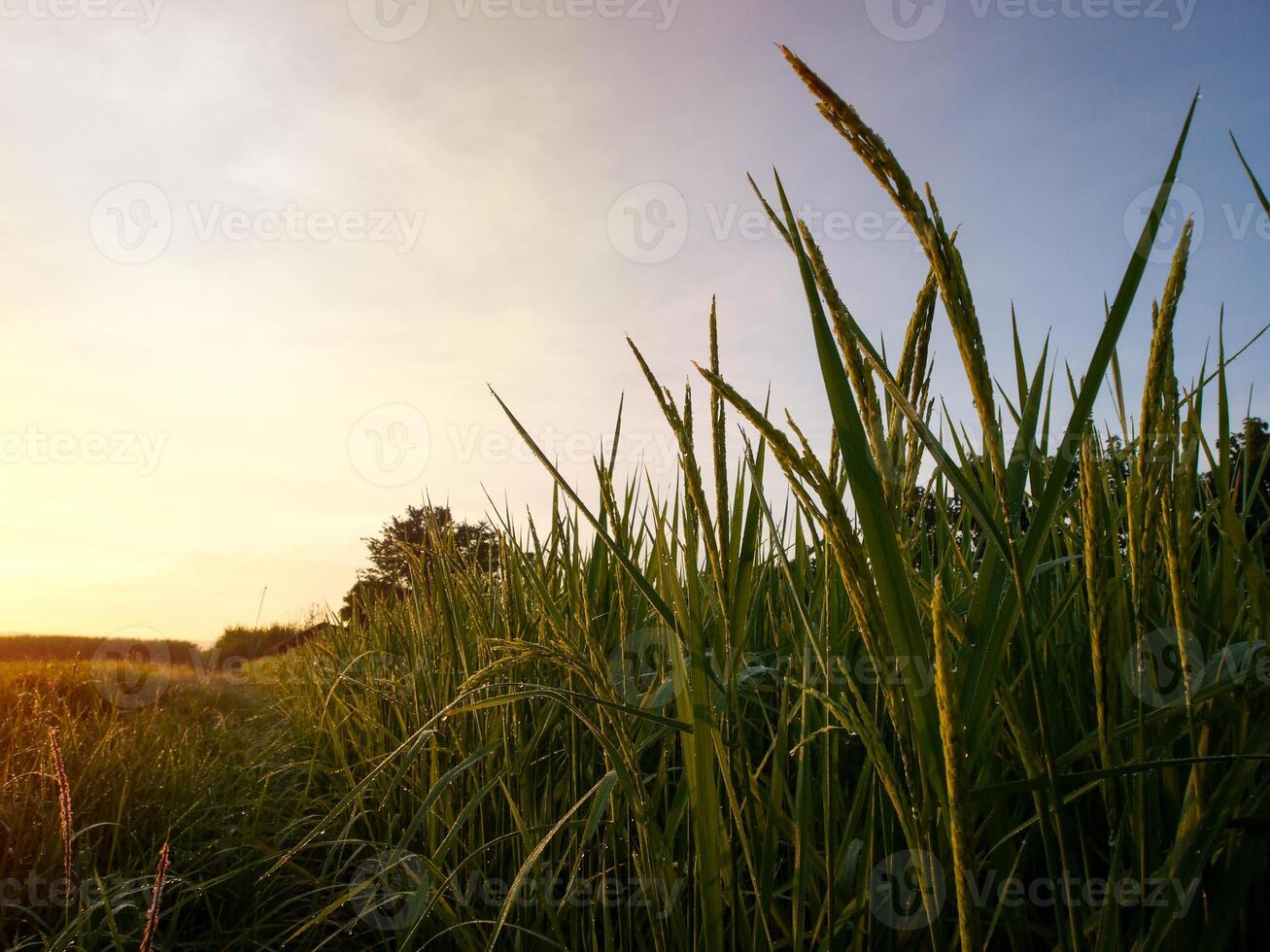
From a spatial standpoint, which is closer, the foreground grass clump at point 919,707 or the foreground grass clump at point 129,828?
the foreground grass clump at point 919,707

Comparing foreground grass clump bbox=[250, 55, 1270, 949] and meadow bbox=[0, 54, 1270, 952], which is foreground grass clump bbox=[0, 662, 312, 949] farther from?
foreground grass clump bbox=[250, 55, 1270, 949]

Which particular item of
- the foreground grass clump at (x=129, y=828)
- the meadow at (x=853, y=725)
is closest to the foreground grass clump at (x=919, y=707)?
the meadow at (x=853, y=725)

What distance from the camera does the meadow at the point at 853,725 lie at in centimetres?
60

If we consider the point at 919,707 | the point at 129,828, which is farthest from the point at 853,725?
the point at 129,828

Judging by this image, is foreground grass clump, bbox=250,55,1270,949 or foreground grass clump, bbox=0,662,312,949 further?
foreground grass clump, bbox=0,662,312,949

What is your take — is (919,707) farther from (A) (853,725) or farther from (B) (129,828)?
(B) (129,828)

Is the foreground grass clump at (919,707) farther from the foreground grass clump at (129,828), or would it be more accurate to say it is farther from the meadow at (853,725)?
the foreground grass clump at (129,828)

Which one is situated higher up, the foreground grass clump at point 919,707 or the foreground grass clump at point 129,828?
the foreground grass clump at point 919,707

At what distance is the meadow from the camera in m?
0.60

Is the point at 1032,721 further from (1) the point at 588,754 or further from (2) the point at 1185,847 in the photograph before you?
(1) the point at 588,754

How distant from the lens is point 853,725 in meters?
0.84

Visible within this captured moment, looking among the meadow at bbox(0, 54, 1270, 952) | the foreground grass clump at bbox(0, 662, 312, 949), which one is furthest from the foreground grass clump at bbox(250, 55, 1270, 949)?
the foreground grass clump at bbox(0, 662, 312, 949)

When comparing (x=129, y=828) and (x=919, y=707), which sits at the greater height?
(x=919, y=707)

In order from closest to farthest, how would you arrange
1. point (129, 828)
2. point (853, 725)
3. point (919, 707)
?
point (919, 707) < point (853, 725) < point (129, 828)
